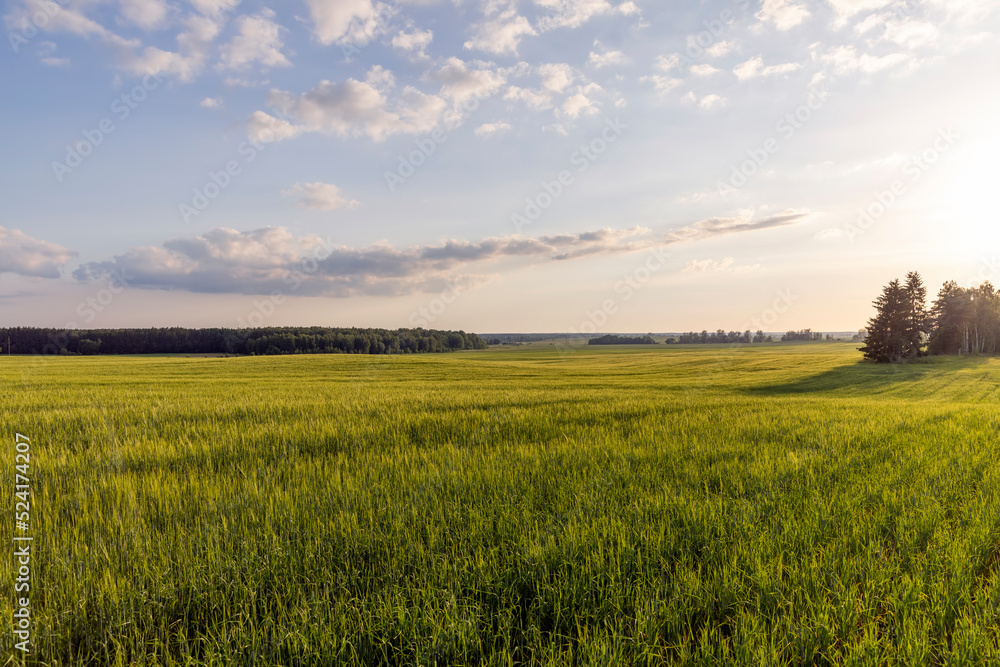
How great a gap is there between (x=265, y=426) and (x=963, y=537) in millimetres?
10794

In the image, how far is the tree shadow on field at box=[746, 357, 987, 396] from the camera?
30480 millimetres

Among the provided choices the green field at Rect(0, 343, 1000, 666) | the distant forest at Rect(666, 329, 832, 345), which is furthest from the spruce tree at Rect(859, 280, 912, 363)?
the distant forest at Rect(666, 329, 832, 345)

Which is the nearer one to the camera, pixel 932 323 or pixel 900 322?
pixel 900 322

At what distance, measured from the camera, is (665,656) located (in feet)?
8.41

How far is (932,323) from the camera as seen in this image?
6012cm

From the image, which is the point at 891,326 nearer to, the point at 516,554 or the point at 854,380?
the point at 854,380

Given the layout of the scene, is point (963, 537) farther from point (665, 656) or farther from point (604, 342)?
point (604, 342)

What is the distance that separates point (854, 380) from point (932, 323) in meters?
41.9

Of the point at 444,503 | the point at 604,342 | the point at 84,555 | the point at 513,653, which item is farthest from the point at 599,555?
the point at 604,342

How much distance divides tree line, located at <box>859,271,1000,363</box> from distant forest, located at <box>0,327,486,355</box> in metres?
94.1

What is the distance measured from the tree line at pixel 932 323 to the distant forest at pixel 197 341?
309 feet

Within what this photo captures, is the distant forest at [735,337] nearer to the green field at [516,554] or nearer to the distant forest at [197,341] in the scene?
the distant forest at [197,341]

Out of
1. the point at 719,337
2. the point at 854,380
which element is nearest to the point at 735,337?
the point at 719,337

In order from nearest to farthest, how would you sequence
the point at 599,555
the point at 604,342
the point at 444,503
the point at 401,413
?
the point at 599,555 < the point at 444,503 < the point at 401,413 < the point at 604,342
